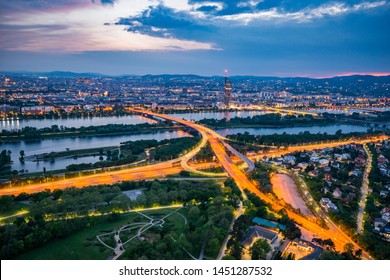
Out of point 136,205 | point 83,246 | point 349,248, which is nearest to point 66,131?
point 136,205

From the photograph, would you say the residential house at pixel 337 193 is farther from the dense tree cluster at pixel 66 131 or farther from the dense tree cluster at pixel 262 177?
the dense tree cluster at pixel 66 131

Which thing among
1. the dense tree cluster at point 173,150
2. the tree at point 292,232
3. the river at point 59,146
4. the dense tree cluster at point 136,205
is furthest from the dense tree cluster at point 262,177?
the river at point 59,146

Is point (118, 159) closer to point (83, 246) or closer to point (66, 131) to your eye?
point (83, 246)

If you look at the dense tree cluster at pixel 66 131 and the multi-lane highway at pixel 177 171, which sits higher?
the dense tree cluster at pixel 66 131

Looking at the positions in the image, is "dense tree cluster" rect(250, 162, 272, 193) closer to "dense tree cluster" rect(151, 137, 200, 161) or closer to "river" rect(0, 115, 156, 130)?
"dense tree cluster" rect(151, 137, 200, 161)

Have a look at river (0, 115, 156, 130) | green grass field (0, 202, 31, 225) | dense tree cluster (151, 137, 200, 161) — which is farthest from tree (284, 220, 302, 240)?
river (0, 115, 156, 130)
